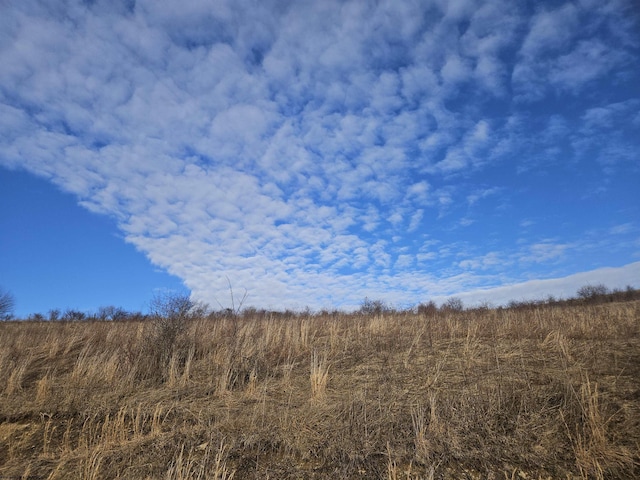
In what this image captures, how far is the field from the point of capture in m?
4.26

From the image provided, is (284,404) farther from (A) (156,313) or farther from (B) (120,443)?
(A) (156,313)

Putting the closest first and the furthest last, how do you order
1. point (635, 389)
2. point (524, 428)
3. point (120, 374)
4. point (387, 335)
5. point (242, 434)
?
point (524, 428)
point (242, 434)
point (635, 389)
point (120, 374)
point (387, 335)

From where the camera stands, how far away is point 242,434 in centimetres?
504

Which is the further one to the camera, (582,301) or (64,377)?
(582,301)

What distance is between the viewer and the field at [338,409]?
14.0ft

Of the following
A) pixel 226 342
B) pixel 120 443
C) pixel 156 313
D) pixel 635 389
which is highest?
pixel 156 313

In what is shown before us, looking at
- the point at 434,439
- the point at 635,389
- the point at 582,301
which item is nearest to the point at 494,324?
the point at 635,389

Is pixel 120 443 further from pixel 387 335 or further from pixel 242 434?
pixel 387 335

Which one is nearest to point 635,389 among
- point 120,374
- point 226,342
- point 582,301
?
point 226,342

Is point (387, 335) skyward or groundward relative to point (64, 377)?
skyward

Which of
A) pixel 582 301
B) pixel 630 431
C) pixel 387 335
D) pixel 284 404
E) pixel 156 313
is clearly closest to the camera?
pixel 630 431

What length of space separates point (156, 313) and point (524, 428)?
8.66 metres

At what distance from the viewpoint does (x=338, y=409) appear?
5.64 metres

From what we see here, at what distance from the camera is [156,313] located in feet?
31.9
